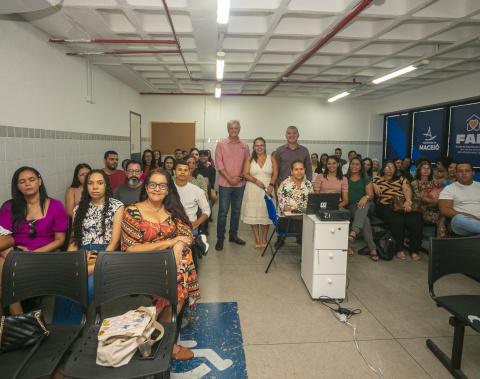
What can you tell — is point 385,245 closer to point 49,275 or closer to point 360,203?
point 360,203

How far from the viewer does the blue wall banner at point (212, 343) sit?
2166mm

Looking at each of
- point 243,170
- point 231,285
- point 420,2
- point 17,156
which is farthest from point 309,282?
point 17,156

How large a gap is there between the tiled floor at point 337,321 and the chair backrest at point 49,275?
128 cm

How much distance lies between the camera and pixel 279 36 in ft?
14.5

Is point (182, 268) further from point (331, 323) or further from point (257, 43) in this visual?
point (257, 43)

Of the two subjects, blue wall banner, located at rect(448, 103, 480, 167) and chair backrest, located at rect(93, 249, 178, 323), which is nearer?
chair backrest, located at rect(93, 249, 178, 323)

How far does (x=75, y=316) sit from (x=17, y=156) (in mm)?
2189

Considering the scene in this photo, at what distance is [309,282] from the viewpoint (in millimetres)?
3338

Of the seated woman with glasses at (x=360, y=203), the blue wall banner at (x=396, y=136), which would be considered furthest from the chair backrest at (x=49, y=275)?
the blue wall banner at (x=396, y=136)

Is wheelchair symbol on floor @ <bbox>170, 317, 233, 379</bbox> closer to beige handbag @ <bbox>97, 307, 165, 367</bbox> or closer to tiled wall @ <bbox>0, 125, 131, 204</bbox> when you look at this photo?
beige handbag @ <bbox>97, 307, 165, 367</bbox>

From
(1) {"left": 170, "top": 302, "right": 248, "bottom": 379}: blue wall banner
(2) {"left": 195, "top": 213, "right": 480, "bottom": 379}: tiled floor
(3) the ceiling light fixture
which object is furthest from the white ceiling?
(1) {"left": 170, "top": 302, "right": 248, "bottom": 379}: blue wall banner

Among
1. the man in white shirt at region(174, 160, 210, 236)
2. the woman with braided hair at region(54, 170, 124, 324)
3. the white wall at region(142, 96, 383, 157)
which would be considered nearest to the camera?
the woman with braided hair at region(54, 170, 124, 324)

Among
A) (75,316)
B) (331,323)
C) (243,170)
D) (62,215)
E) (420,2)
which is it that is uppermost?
(420,2)

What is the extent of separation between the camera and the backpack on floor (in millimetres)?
4371
